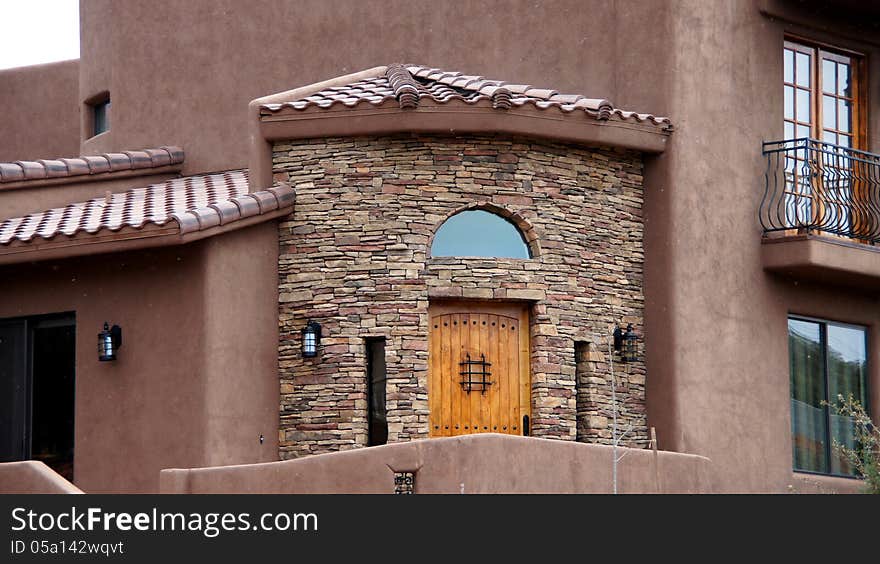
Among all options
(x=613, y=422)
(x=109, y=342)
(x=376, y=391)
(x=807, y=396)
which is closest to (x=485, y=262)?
(x=376, y=391)

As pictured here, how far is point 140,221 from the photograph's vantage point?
62.1ft

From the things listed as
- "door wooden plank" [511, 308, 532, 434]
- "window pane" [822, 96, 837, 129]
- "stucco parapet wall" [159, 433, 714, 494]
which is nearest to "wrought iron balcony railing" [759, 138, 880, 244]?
"window pane" [822, 96, 837, 129]

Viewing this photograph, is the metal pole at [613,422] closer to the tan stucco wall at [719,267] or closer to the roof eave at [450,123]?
the tan stucco wall at [719,267]

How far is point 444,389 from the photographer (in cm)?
1909

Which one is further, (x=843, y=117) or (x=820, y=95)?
(x=843, y=117)

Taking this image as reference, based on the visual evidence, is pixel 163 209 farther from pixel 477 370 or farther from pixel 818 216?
pixel 818 216

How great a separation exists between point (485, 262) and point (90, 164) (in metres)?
5.82

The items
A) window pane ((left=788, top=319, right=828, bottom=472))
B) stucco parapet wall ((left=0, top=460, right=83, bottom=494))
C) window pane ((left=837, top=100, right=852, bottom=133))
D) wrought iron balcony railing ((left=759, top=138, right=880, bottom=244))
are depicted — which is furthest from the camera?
window pane ((left=837, top=100, right=852, bottom=133))

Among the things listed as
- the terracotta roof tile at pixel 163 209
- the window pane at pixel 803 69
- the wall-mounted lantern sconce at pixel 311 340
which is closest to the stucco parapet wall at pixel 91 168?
the terracotta roof tile at pixel 163 209

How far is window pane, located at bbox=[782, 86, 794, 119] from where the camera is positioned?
21.8 metres

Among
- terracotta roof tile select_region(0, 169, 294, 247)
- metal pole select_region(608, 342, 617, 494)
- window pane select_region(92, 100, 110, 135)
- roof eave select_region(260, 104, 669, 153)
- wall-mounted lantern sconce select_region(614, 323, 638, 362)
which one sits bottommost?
metal pole select_region(608, 342, 617, 494)

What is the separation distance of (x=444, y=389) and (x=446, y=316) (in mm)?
814

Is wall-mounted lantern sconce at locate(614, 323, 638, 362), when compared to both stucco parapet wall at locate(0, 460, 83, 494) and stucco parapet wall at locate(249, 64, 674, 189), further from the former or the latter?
stucco parapet wall at locate(0, 460, 83, 494)

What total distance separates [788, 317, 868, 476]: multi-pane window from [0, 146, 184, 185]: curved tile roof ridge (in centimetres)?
840
